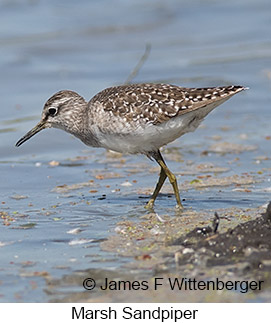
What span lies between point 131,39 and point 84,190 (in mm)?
7701

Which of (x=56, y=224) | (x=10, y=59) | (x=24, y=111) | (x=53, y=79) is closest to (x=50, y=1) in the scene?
(x=10, y=59)

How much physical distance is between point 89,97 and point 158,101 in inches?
160

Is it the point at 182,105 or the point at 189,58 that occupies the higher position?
the point at 182,105

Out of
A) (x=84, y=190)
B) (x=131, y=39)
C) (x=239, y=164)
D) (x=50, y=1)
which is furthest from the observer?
(x=50, y=1)

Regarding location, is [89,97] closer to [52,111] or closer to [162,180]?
[52,111]

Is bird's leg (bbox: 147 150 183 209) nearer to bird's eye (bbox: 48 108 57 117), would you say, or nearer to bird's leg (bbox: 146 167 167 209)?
bird's leg (bbox: 146 167 167 209)

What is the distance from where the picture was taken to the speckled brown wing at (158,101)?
23.3 feet

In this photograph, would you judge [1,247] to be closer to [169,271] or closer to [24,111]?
[169,271]

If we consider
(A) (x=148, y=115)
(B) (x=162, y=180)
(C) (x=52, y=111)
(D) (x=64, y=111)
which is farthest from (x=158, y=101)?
(C) (x=52, y=111)

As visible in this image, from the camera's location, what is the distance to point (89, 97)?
11.1m

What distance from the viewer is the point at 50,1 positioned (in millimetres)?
17422

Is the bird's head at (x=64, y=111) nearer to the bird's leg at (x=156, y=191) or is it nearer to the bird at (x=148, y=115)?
the bird at (x=148, y=115)

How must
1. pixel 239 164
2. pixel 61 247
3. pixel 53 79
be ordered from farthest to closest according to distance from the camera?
pixel 53 79, pixel 239 164, pixel 61 247

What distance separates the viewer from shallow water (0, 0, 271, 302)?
639 centimetres
